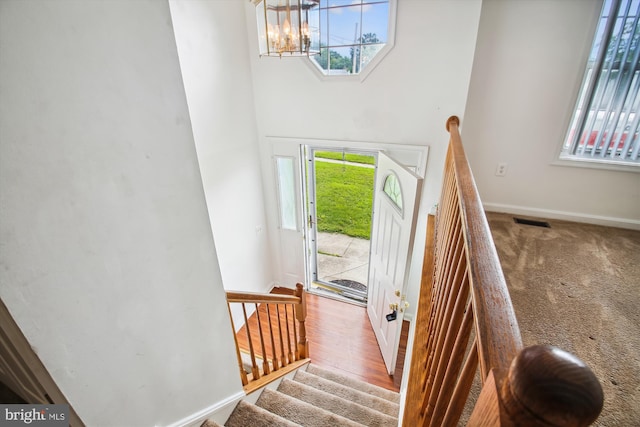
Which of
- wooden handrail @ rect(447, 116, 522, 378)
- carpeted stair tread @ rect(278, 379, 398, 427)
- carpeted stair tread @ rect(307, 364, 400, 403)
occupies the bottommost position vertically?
carpeted stair tread @ rect(307, 364, 400, 403)

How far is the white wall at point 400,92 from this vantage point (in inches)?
88.8

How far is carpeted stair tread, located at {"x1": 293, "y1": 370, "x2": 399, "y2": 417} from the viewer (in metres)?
2.08

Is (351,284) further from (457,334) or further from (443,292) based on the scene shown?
(457,334)

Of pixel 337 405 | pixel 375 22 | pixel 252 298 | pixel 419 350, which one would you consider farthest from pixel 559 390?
pixel 375 22

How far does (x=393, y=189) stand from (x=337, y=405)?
1811 millimetres

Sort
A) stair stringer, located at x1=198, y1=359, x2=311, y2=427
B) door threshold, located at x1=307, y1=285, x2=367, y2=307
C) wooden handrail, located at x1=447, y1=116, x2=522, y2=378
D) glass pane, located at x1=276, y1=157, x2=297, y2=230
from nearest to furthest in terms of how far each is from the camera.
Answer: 1. wooden handrail, located at x1=447, y1=116, x2=522, y2=378
2. stair stringer, located at x1=198, y1=359, x2=311, y2=427
3. glass pane, located at x1=276, y1=157, x2=297, y2=230
4. door threshold, located at x1=307, y1=285, x2=367, y2=307

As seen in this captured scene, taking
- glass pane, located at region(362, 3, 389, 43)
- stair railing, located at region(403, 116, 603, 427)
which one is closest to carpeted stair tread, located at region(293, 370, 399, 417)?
stair railing, located at region(403, 116, 603, 427)

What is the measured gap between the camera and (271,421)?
150 centimetres

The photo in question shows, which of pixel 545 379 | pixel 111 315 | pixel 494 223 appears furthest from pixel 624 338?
pixel 111 315

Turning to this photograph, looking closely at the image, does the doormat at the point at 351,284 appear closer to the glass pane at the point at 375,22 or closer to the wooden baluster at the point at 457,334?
the glass pane at the point at 375,22

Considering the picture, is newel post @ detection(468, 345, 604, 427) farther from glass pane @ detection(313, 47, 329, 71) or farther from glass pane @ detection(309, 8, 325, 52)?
glass pane @ detection(313, 47, 329, 71)

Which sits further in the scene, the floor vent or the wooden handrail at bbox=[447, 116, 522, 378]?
the floor vent

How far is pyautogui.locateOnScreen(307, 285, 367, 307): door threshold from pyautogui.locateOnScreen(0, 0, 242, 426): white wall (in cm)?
286

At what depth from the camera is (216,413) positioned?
4.70ft
